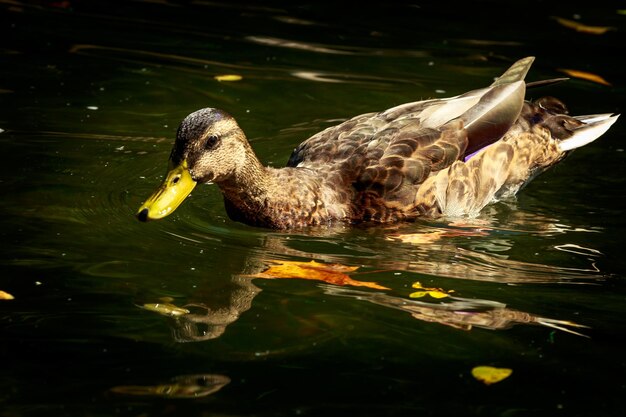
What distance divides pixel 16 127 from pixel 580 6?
6700mm

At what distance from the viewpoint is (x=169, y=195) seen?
7438 millimetres

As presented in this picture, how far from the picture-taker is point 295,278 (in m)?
7.09

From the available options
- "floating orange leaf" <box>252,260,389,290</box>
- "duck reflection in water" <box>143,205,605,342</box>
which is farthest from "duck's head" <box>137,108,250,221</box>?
"floating orange leaf" <box>252,260,389,290</box>

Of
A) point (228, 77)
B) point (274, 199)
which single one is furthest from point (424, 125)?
point (228, 77)

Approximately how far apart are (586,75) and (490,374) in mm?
6197

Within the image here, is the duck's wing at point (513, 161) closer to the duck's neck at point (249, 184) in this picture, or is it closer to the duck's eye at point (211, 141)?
the duck's neck at point (249, 184)

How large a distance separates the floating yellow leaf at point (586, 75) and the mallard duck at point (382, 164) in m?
2.10

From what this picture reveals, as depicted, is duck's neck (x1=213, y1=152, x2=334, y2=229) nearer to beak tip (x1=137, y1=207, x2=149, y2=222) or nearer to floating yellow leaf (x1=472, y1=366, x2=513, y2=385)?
beak tip (x1=137, y1=207, x2=149, y2=222)

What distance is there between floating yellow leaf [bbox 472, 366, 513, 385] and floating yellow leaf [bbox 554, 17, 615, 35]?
24.6ft

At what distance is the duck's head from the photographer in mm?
7414

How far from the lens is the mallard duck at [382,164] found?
775 cm

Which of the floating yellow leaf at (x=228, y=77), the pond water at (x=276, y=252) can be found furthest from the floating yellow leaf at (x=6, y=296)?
the floating yellow leaf at (x=228, y=77)

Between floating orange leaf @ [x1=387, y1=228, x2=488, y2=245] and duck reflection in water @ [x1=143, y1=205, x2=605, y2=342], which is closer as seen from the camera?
duck reflection in water @ [x1=143, y1=205, x2=605, y2=342]

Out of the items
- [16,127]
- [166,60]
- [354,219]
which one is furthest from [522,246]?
[166,60]
